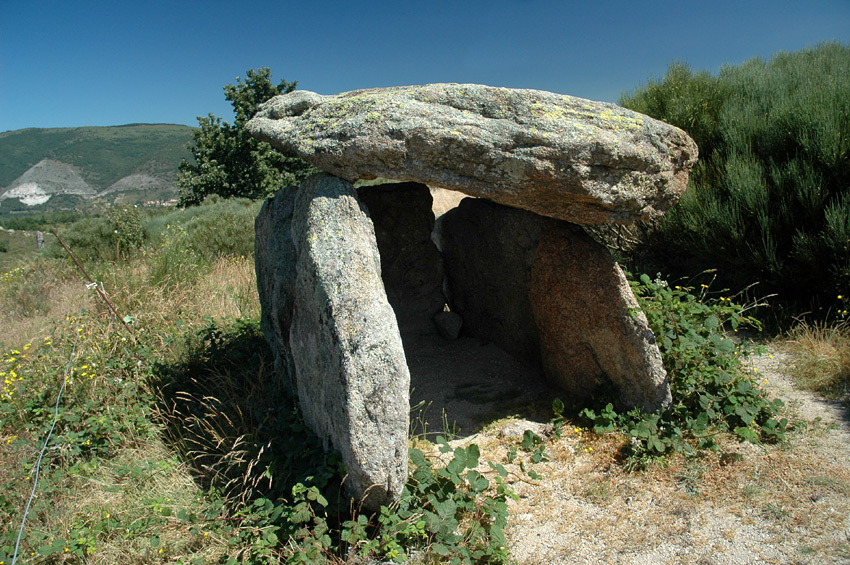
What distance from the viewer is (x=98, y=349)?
450cm

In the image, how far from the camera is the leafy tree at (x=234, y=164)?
1413 centimetres

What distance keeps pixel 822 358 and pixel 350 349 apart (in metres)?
3.94

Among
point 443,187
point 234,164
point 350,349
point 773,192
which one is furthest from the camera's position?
point 234,164

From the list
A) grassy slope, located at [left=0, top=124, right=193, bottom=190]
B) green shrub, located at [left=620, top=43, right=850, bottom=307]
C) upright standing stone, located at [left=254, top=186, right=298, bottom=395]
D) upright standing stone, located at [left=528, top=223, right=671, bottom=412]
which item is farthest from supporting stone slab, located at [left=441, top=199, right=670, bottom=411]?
grassy slope, located at [left=0, top=124, right=193, bottom=190]

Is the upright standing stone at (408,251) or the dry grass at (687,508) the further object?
the upright standing stone at (408,251)

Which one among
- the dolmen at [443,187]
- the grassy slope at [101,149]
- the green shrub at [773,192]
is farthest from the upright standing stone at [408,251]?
the grassy slope at [101,149]

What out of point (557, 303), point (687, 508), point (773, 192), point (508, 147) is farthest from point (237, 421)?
point (773, 192)

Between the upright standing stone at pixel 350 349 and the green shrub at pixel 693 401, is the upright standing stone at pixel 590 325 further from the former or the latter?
the upright standing stone at pixel 350 349

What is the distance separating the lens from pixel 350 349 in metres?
2.80

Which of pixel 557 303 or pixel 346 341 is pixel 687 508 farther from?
pixel 346 341

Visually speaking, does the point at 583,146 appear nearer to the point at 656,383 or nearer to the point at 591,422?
the point at 656,383

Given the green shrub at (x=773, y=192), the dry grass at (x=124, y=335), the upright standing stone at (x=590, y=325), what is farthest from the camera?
the green shrub at (x=773, y=192)

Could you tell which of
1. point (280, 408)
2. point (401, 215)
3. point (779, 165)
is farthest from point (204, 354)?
point (779, 165)

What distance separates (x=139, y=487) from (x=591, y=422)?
302 centimetres
